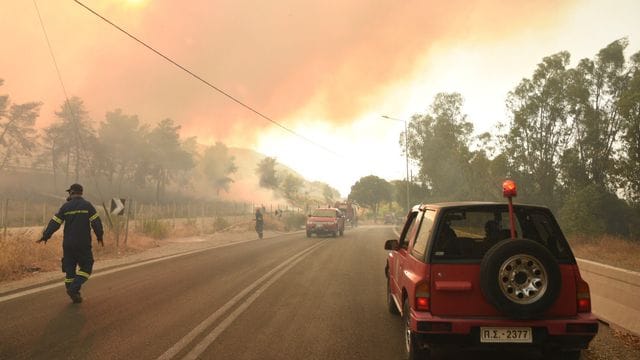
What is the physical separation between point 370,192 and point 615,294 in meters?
117

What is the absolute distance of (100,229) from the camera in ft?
27.4

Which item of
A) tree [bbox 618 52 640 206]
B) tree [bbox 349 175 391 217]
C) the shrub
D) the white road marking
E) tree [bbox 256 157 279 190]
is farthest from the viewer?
tree [bbox 256 157 279 190]

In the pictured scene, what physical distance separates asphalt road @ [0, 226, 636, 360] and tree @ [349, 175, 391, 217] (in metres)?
112

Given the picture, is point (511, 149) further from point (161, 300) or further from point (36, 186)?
point (36, 186)

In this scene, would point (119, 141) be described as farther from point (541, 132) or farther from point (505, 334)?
point (505, 334)

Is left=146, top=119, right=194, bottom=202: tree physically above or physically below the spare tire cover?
above

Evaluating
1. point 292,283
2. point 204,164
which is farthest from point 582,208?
point 204,164

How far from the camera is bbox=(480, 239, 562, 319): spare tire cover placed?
13.1 ft

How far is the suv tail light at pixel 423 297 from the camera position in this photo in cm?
423

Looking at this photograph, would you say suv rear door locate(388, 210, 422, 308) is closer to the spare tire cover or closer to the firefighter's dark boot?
the spare tire cover

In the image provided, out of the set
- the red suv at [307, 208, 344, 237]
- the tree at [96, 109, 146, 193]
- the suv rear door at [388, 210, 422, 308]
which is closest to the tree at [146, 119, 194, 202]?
the tree at [96, 109, 146, 193]

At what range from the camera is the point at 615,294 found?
6.32 meters

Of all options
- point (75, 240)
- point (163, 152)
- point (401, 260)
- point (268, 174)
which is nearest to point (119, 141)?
point (163, 152)

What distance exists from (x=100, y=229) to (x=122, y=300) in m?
1.32
